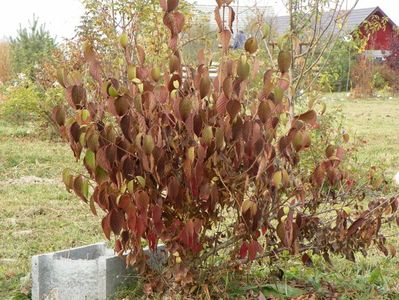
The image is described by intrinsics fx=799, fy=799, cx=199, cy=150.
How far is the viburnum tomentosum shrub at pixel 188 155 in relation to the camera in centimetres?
347

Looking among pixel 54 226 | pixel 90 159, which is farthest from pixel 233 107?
pixel 54 226

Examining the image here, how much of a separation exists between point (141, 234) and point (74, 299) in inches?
→ 30.3

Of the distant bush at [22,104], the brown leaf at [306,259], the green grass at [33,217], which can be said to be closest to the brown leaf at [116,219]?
the brown leaf at [306,259]

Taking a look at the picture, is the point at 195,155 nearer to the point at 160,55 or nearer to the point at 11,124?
the point at 160,55

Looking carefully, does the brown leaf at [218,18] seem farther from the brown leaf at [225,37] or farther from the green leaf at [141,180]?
the green leaf at [141,180]

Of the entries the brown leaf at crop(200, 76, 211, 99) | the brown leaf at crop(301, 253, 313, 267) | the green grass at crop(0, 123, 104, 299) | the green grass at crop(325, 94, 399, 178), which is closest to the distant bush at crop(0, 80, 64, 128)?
the green grass at crop(0, 123, 104, 299)

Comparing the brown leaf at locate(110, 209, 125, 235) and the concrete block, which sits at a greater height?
the brown leaf at locate(110, 209, 125, 235)

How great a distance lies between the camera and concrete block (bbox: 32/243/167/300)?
410cm

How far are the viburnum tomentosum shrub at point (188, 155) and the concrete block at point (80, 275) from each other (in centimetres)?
27

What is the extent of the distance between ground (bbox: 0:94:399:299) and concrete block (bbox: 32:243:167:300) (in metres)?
0.11

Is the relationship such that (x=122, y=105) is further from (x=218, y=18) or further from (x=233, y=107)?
(x=218, y=18)

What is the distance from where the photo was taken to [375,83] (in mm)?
27766

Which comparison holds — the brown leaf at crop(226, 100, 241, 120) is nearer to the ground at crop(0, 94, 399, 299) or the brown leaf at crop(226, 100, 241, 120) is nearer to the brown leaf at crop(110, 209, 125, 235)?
the brown leaf at crop(110, 209, 125, 235)

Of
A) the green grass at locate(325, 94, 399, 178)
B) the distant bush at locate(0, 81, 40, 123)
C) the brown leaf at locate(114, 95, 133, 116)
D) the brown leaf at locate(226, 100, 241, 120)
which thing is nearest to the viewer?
the brown leaf at locate(226, 100, 241, 120)
